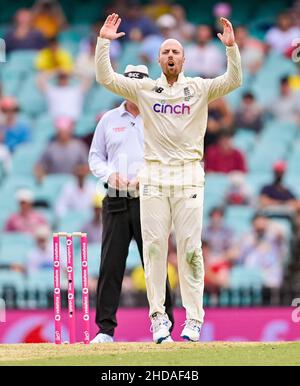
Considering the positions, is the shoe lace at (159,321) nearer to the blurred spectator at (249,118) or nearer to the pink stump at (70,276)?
the pink stump at (70,276)

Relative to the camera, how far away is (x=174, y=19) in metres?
21.2

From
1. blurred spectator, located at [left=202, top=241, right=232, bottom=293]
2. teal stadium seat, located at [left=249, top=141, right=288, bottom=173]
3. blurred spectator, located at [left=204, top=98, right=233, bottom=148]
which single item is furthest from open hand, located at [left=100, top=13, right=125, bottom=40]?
blurred spectator, located at [left=204, top=98, right=233, bottom=148]

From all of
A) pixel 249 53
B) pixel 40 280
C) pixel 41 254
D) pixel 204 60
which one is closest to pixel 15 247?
pixel 41 254

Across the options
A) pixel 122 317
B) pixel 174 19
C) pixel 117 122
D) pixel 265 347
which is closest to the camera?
pixel 265 347

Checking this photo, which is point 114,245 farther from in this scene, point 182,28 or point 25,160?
point 182,28

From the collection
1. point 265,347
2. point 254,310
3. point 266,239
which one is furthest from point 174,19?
point 265,347

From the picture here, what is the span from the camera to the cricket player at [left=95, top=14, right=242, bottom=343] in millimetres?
10562

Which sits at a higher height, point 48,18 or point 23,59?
point 48,18

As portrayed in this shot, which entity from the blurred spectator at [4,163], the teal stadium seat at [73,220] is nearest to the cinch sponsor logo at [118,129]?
the teal stadium seat at [73,220]

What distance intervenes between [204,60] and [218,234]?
4260mm

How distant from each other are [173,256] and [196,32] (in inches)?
237

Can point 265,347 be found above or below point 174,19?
below

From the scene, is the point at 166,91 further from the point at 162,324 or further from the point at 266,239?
the point at 266,239

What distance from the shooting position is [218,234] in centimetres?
1662
